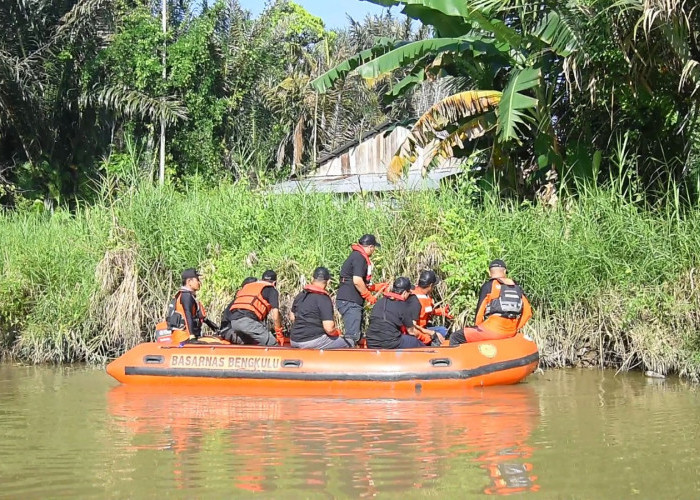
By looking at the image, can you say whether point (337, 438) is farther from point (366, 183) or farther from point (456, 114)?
point (366, 183)

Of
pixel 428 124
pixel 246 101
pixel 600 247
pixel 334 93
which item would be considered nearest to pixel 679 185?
pixel 600 247

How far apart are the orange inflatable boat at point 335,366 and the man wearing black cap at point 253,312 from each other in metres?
0.46

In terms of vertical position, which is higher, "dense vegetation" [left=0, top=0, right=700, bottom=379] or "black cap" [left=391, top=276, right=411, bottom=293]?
"dense vegetation" [left=0, top=0, right=700, bottom=379]

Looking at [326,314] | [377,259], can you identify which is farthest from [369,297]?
[377,259]

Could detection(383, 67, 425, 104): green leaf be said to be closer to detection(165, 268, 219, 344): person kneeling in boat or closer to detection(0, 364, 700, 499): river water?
detection(165, 268, 219, 344): person kneeling in boat

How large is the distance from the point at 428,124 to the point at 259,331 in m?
3.92

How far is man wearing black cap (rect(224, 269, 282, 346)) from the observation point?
429 inches

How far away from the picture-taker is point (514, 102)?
11.8m

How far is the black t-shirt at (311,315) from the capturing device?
34.2ft

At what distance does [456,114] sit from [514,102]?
1240 mm

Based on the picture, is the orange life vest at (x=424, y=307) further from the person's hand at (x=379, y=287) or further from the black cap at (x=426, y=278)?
the person's hand at (x=379, y=287)

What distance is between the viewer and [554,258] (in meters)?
11.4

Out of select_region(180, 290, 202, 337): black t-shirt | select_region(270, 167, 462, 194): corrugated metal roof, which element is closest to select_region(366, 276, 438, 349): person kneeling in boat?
select_region(180, 290, 202, 337): black t-shirt

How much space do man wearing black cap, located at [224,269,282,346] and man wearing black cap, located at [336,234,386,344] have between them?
0.81 meters
